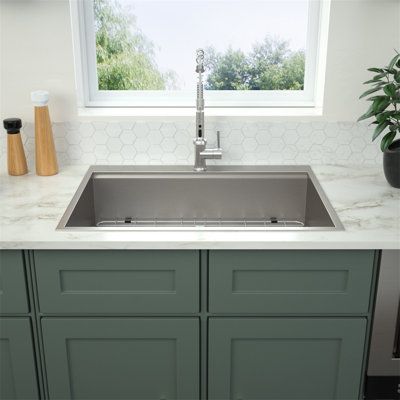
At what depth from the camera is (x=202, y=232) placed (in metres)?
2.01

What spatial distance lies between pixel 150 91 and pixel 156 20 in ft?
0.92

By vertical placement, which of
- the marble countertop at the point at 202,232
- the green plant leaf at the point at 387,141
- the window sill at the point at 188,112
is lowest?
the marble countertop at the point at 202,232

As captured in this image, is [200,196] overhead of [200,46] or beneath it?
beneath

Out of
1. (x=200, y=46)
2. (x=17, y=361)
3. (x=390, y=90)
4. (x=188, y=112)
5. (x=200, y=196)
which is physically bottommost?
(x=17, y=361)

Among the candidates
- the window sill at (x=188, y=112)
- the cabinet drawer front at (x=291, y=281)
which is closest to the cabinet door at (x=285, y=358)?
the cabinet drawer front at (x=291, y=281)

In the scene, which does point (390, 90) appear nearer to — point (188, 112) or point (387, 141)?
point (387, 141)

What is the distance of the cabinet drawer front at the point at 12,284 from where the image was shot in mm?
2004

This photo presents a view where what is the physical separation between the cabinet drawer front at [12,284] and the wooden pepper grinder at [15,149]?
1.76ft

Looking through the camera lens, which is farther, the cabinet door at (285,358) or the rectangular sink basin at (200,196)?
the rectangular sink basin at (200,196)

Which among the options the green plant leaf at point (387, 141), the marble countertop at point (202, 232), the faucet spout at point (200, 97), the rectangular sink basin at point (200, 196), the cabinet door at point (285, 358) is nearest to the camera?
the marble countertop at point (202, 232)

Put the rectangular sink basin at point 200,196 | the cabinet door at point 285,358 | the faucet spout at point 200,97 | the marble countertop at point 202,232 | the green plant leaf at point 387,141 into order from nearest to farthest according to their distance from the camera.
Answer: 1. the marble countertop at point 202,232
2. the cabinet door at point 285,358
3. the green plant leaf at point 387,141
4. the faucet spout at point 200,97
5. the rectangular sink basin at point 200,196

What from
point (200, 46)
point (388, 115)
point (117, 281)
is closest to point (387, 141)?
A: point (388, 115)

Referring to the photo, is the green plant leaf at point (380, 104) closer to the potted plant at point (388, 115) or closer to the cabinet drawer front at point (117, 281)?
the potted plant at point (388, 115)

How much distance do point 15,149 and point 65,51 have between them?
1.35 ft
